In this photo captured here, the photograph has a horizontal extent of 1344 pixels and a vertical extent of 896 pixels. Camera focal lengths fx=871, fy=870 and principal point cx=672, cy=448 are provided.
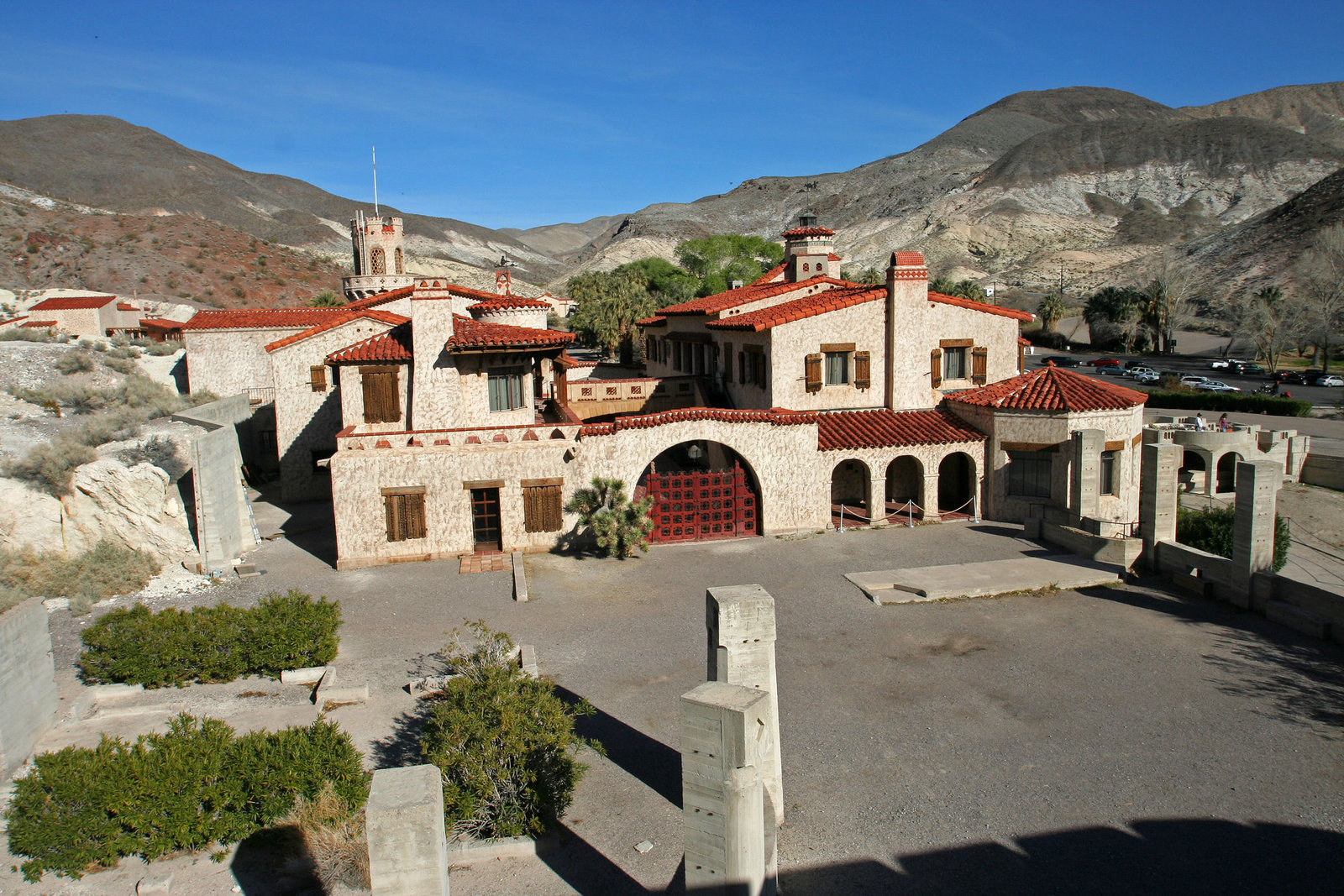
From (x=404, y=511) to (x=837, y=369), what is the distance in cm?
1431

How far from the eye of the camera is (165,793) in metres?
10.7

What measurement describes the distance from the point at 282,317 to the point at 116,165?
440 feet

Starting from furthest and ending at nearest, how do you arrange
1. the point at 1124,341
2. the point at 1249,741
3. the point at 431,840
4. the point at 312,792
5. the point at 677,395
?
the point at 1124,341 < the point at 677,395 < the point at 1249,741 < the point at 312,792 < the point at 431,840

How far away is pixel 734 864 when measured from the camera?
27.8 feet

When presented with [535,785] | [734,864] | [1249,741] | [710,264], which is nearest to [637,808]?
[535,785]

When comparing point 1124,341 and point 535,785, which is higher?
point 1124,341

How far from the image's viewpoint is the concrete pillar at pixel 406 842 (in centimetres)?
802

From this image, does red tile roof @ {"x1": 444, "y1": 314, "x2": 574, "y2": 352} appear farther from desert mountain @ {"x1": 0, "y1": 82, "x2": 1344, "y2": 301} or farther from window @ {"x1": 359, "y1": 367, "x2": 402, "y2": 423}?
desert mountain @ {"x1": 0, "y1": 82, "x2": 1344, "y2": 301}

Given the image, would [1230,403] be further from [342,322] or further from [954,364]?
[342,322]

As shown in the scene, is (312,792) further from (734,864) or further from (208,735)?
(734,864)

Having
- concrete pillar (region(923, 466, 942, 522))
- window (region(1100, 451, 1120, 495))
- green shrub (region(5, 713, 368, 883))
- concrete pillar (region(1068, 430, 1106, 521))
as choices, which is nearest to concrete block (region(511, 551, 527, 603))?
green shrub (region(5, 713, 368, 883))

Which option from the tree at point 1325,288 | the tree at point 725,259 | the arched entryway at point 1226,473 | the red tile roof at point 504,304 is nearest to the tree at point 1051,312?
the tree at point 1325,288

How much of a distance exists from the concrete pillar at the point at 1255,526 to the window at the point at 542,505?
15865mm

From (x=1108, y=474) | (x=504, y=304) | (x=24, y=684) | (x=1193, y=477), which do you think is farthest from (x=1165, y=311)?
(x=24, y=684)
